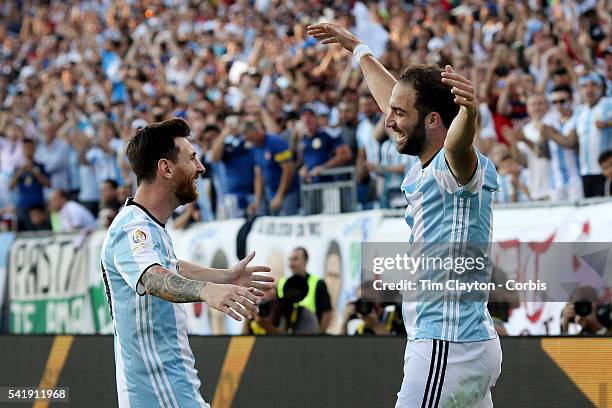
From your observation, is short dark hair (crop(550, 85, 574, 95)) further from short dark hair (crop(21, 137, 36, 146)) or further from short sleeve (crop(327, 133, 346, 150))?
short dark hair (crop(21, 137, 36, 146))

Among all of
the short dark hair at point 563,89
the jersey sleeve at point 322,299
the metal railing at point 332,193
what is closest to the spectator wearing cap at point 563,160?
the short dark hair at point 563,89

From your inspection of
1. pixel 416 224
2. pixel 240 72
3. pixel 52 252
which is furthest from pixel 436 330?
pixel 240 72

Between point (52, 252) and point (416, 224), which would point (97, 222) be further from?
point (416, 224)

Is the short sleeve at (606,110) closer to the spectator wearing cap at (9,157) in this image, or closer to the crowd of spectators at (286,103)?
the crowd of spectators at (286,103)

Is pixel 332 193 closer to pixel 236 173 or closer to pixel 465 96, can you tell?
pixel 236 173

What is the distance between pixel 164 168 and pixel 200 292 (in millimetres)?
885

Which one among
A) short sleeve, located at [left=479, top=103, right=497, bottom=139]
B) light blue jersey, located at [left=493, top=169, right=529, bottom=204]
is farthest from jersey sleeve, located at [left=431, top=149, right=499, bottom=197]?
short sleeve, located at [left=479, top=103, right=497, bottom=139]

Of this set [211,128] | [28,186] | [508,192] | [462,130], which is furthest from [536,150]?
[28,186]

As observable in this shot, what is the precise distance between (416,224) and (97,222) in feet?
32.6

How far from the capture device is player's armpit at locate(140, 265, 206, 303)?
4883 mm

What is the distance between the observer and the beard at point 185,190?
18.2 feet

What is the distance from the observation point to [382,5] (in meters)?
17.5

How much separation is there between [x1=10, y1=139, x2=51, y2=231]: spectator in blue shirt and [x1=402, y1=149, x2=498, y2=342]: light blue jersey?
10948 millimetres

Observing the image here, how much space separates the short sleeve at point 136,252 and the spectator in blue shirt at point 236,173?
24.4ft
